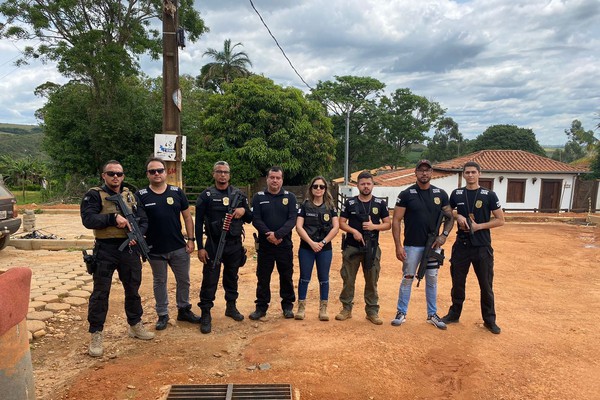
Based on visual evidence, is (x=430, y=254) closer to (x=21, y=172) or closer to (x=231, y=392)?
(x=231, y=392)

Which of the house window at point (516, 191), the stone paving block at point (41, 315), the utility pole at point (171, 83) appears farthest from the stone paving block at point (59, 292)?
the house window at point (516, 191)

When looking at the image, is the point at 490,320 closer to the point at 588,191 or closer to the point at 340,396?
the point at 340,396

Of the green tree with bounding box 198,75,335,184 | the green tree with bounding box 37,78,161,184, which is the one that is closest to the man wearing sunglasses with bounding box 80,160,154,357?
the green tree with bounding box 198,75,335,184

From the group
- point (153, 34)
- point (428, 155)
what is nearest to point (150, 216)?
point (153, 34)

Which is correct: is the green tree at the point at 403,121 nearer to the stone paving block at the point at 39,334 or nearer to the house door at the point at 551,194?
the house door at the point at 551,194

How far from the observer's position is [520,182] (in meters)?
21.2

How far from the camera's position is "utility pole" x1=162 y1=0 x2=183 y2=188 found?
21.9ft

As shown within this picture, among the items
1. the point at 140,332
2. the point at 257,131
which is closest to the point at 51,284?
the point at 140,332

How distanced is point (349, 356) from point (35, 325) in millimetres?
3288

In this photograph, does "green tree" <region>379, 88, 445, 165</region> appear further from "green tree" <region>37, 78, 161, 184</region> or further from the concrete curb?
the concrete curb

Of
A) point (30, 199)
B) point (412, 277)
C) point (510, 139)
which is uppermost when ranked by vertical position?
point (510, 139)

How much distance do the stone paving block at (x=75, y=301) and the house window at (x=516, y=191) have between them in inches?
848

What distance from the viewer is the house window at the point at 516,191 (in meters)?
21.1

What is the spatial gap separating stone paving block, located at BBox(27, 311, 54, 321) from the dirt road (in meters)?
0.21
